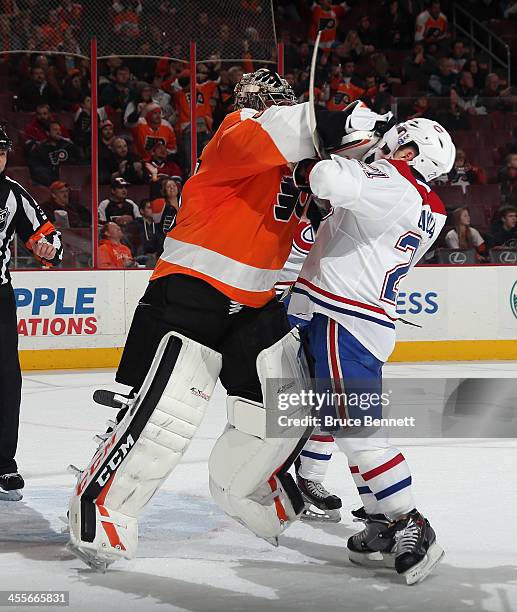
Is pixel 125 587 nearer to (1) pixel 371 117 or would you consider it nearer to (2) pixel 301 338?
(2) pixel 301 338

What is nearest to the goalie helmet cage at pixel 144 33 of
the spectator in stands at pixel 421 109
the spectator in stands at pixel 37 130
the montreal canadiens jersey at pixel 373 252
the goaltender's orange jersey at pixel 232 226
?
the spectator in stands at pixel 37 130

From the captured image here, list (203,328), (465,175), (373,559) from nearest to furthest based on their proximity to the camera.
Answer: (203,328), (373,559), (465,175)

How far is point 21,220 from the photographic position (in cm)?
409

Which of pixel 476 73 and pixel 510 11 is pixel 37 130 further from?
pixel 510 11

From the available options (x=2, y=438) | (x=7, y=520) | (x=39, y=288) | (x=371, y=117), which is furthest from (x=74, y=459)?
(x=39, y=288)

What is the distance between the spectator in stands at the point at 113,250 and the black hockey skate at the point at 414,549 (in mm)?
4794

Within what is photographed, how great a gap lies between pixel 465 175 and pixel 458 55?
3058mm

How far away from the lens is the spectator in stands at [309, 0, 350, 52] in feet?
35.6

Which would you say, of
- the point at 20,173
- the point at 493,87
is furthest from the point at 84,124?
the point at 493,87

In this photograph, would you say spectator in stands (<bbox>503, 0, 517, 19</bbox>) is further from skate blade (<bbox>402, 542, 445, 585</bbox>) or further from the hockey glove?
skate blade (<bbox>402, 542, 445, 585</bbox>)

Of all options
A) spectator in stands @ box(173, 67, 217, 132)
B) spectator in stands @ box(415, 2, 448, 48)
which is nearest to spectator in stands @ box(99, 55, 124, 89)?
spectator in stands @ box(173, 67, 217, 132)

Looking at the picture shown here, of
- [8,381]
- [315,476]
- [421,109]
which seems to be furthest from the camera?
[421,109]

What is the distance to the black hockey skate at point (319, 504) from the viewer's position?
3533mm

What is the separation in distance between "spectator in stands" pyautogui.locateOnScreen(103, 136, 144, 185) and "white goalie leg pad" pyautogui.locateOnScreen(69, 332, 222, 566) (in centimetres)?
493
